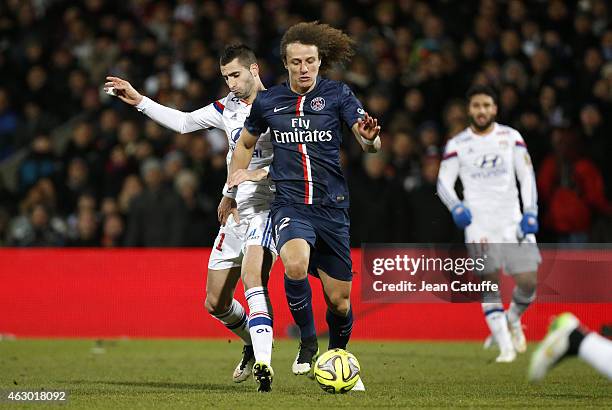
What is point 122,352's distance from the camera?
11984 millimetres

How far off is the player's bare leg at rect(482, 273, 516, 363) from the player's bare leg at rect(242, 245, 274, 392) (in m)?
3.49

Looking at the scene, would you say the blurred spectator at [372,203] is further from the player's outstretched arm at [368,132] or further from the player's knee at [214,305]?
the player's outstretched arm at [368,132]

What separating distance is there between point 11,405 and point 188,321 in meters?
7.09

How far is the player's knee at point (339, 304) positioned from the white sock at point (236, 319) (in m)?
1.24

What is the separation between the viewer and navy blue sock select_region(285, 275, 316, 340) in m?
7.81

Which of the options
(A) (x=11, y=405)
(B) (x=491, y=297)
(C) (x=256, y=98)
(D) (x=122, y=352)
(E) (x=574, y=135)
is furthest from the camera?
(E) (x=574, y=135)

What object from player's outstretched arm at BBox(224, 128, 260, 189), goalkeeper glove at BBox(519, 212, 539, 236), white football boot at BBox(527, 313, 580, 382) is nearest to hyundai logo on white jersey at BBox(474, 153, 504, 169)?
goalkeeper glove at BBox(519, 212, 539, 236)

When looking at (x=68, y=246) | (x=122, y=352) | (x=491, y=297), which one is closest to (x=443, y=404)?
(x=491, y=297)

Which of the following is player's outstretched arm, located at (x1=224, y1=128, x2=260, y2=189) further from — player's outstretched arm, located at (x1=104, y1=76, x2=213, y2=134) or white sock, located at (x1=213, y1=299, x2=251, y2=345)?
white sock, located at (x1=213, y1=299, x2=251, y2=345)

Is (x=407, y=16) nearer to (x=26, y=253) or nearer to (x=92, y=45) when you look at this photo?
(x=92, y=45)

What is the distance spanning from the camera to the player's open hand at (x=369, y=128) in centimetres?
718

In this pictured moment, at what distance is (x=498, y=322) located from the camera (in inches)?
431

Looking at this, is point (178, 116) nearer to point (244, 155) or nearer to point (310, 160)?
point (244, 155)
